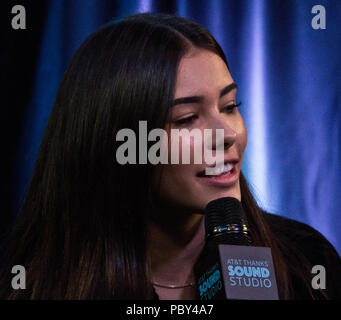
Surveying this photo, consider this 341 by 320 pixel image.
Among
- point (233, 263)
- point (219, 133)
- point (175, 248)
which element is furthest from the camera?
point (175, 248)

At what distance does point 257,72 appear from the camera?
1.66m

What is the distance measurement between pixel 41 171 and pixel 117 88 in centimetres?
32

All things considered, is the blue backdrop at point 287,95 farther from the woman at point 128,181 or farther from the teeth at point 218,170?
the teeth at point 218,170

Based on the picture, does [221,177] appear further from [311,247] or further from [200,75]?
[311,247]

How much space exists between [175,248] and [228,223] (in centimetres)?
44

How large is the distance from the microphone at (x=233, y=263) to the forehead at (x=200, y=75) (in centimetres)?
31

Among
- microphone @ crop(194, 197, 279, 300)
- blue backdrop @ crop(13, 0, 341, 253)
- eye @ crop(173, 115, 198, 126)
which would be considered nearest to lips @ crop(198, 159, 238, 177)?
eye @ crop(173, 115, 198, 126)

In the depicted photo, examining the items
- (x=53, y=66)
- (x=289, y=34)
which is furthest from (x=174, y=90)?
(x=289, y=34)

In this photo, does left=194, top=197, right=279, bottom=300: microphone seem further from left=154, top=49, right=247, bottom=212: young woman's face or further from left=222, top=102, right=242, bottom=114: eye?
left=222, top=102, right=242, bottom=114: eye

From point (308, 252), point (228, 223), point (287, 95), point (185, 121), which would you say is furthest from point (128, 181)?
point (287, 95)

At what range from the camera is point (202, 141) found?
104 centimetres

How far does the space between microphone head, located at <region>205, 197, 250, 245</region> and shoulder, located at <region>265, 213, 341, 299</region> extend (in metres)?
0.52

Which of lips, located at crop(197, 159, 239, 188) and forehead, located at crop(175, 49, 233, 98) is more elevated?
forehead, located at crop(175, 49, 233, 98)

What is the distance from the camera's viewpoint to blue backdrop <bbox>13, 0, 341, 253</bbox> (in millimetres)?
1632
